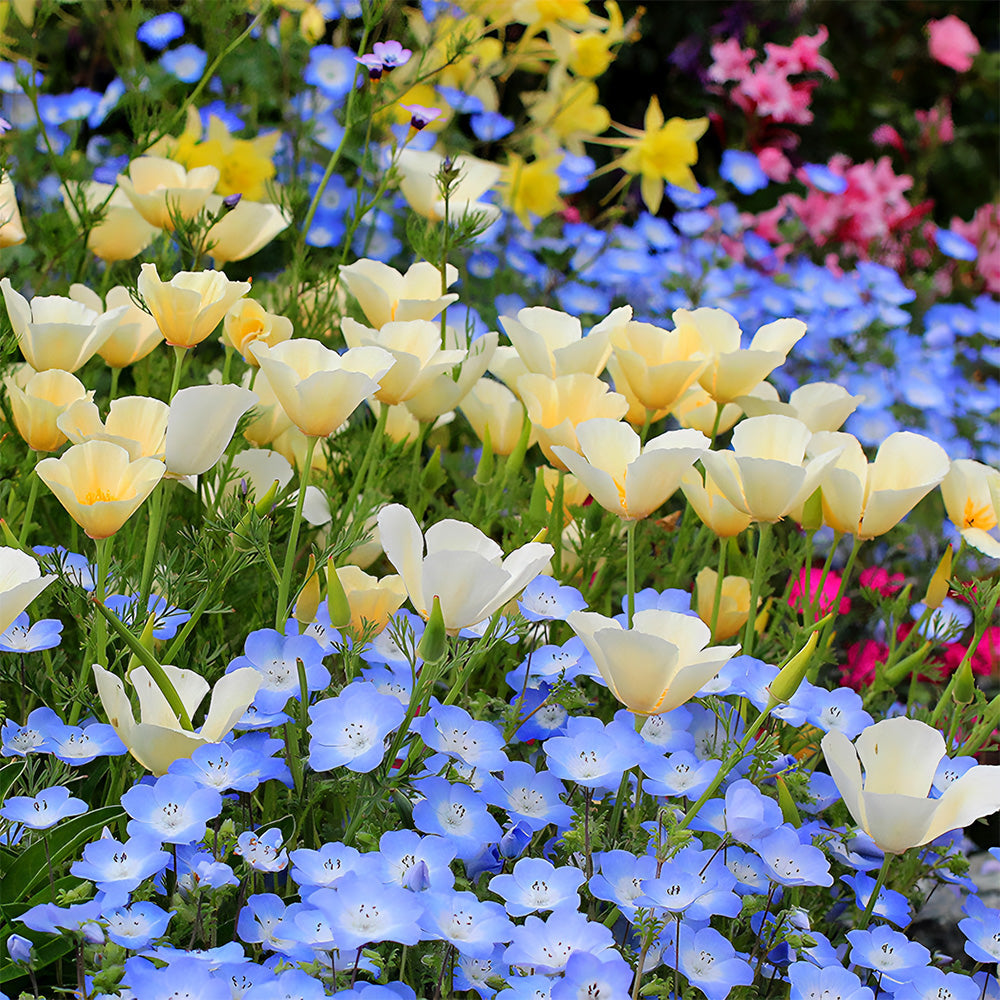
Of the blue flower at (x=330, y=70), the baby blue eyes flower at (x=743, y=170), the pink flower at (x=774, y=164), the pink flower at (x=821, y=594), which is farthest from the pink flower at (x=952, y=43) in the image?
the pink flower at (x=821, y=594)

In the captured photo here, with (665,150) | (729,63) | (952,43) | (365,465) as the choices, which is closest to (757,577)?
(365,465)

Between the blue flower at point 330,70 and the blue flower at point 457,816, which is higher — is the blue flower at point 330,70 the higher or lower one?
the higher one

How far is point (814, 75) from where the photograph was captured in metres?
3.54

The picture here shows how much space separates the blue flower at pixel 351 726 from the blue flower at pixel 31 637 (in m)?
0.26

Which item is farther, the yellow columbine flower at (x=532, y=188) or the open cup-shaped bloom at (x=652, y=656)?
the yellow columbine flower at (x=532, y=188)

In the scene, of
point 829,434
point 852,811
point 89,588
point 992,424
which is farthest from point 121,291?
point 992,424

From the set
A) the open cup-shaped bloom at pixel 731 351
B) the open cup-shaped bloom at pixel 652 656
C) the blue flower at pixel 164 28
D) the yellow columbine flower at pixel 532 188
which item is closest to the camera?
the open cup-shaped bloom at pixel 652 656

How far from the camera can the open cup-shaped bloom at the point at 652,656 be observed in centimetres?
82

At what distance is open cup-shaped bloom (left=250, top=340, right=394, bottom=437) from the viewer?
2.94 ft

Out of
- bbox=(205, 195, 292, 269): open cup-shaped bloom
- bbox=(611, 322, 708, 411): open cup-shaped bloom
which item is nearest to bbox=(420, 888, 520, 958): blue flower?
bbox=(611, 322, 708, 411): open cup-shaped bloom

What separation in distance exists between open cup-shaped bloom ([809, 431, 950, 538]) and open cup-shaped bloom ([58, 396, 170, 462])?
594 mm

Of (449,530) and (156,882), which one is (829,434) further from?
(156,882)

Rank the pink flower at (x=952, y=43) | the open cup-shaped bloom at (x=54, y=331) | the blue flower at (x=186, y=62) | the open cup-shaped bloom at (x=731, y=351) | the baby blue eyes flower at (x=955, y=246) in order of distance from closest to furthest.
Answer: the open cup-shaped bloom at (x=54, y=331) → the open cup-shaped bloom at (x=731, y=351) → the blue flower at (x=186, y=62) → the baby blue eyes flower at (x=955, y=246) → the pink flower at (x=952, y=43)

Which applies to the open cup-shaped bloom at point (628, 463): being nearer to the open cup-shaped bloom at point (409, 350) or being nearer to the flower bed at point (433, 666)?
the flower bed at point (433, 666)
